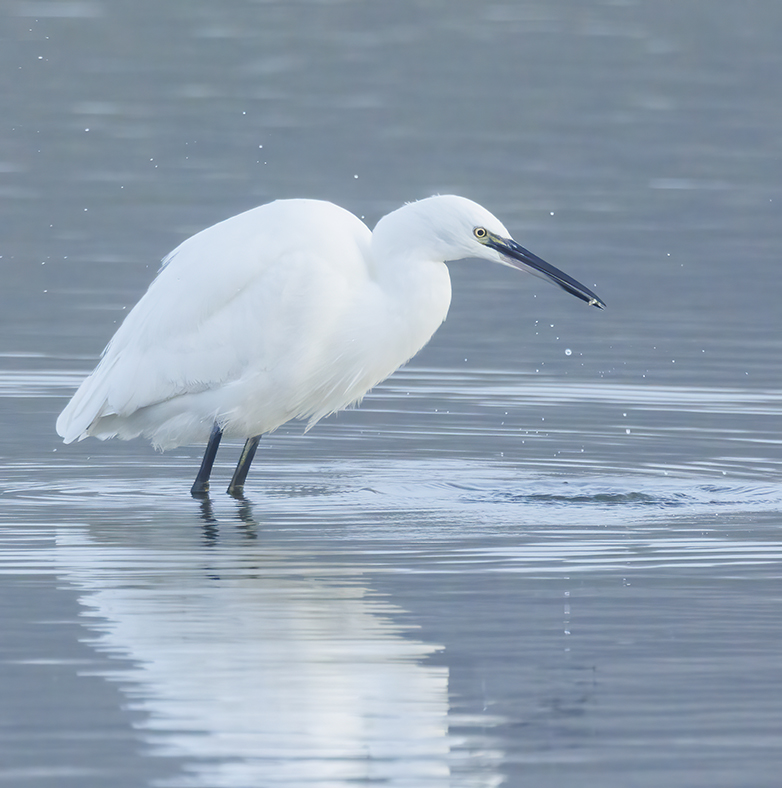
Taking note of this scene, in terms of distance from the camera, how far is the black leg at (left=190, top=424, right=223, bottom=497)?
10820 millimetres

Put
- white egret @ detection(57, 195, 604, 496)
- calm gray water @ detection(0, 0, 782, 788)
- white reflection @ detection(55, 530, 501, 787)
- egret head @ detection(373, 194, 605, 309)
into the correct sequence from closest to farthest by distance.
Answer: white reflection @ detection(55, 530, 501, 787), calm gray water @ detection(0, 0, 782, 788), egret head @ detection(373, 194, 605, 309), white egret @ detection(57, 195, 604, 496)

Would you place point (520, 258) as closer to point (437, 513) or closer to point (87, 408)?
point (437, 513)

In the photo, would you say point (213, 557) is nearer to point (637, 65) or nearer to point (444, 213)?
point (444, 213)

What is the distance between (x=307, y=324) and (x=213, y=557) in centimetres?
163

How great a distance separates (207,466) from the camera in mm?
10836

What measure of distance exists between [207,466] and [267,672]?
3.72m

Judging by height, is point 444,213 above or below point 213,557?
above

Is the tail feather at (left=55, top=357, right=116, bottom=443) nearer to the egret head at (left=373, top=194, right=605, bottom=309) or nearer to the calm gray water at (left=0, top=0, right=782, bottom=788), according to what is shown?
the calm gray water at (left=0, top=0, right=782, bottom=788)

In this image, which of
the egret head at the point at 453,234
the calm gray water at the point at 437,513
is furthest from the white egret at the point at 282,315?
the calm gray water at the point at 437,513

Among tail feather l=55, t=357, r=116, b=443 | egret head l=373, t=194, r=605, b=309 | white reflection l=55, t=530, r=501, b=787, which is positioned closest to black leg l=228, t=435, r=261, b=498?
tail feather l=55, t=357, r=116, b=443

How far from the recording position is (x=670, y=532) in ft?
32.1

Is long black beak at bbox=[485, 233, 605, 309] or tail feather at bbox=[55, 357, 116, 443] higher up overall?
long black beak at bbox=[485, 233, 605, 309]

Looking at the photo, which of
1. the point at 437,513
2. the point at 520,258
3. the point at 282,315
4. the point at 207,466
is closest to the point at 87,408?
the point at 207,466

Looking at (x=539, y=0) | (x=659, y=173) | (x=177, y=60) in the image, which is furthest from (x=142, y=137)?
(x=539, y=0)
